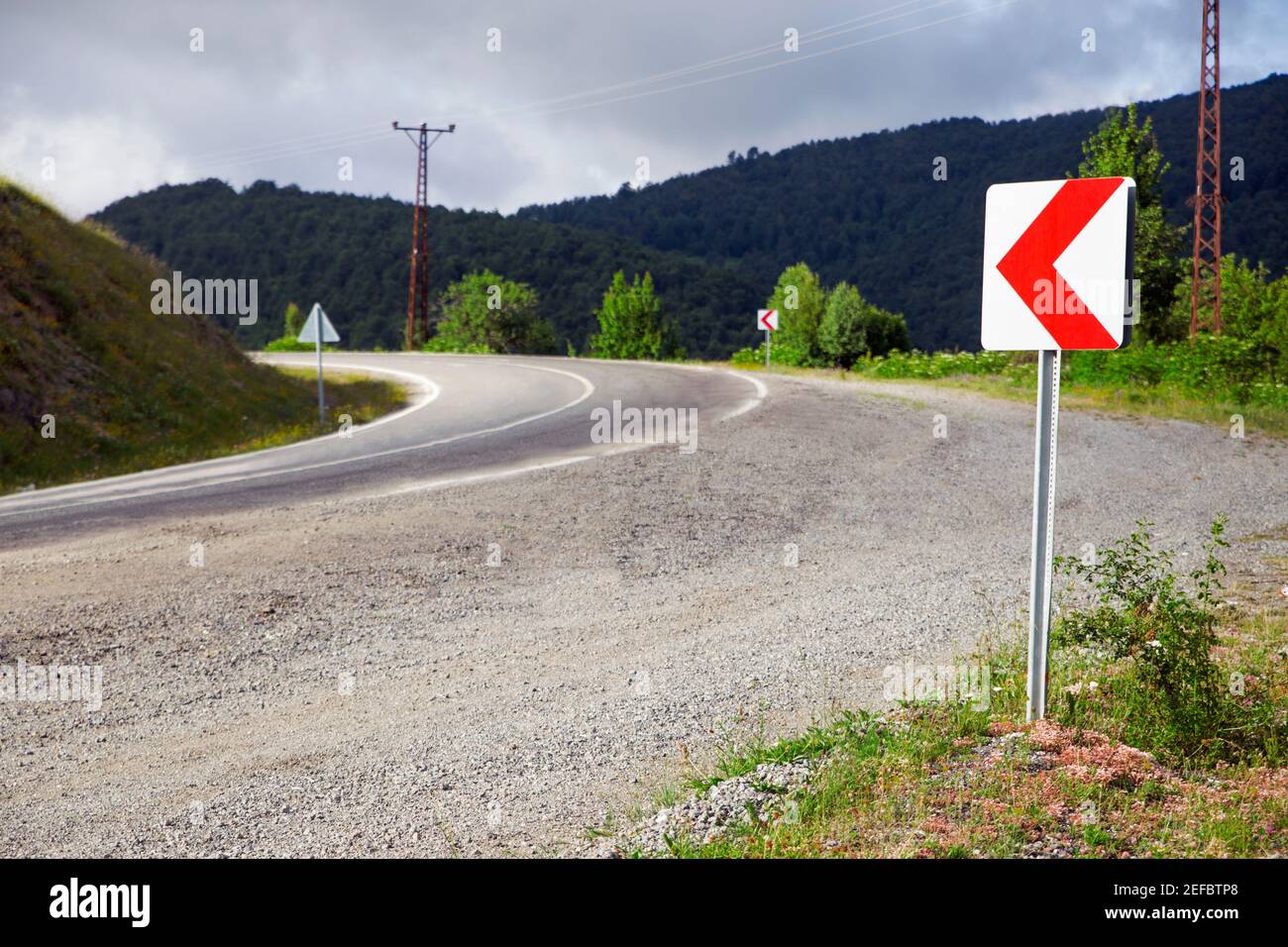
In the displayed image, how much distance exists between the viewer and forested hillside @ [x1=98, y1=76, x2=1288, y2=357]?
93312mm

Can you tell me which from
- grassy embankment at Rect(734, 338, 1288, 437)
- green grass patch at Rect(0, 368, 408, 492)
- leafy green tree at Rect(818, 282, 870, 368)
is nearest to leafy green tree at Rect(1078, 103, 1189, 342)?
grassy embankment at Rect(734, 338, 1288, 437)

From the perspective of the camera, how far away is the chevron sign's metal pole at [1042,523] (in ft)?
15.3

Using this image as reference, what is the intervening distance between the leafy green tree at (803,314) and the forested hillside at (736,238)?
22660mm

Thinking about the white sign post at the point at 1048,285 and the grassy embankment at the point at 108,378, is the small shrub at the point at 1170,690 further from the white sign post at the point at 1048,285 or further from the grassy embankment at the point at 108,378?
the grassy embankment at the point at 108,378

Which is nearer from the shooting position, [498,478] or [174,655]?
[174,655]

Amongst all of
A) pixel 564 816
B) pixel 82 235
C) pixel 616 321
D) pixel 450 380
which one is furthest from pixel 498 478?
pixel 616 321

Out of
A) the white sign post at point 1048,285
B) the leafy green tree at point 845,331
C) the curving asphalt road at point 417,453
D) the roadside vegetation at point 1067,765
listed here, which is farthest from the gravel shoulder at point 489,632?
the leafy green tree at point 845,331

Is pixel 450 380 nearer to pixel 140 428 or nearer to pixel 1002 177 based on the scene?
pixel 140 428

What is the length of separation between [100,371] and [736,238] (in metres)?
129

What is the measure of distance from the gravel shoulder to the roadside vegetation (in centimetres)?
64

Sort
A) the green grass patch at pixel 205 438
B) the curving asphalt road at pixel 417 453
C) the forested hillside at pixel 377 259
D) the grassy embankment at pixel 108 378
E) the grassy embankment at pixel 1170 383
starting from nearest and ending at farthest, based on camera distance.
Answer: the curving asphalt road at pixel 417 453
the green grass patch at pixel 205 438
the grassy embankment at pixel 108 378
the grassy embankment at pixel 1170 383
the forested hillside at pixel 377 259

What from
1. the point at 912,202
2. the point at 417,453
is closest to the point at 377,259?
the point at 912,202
